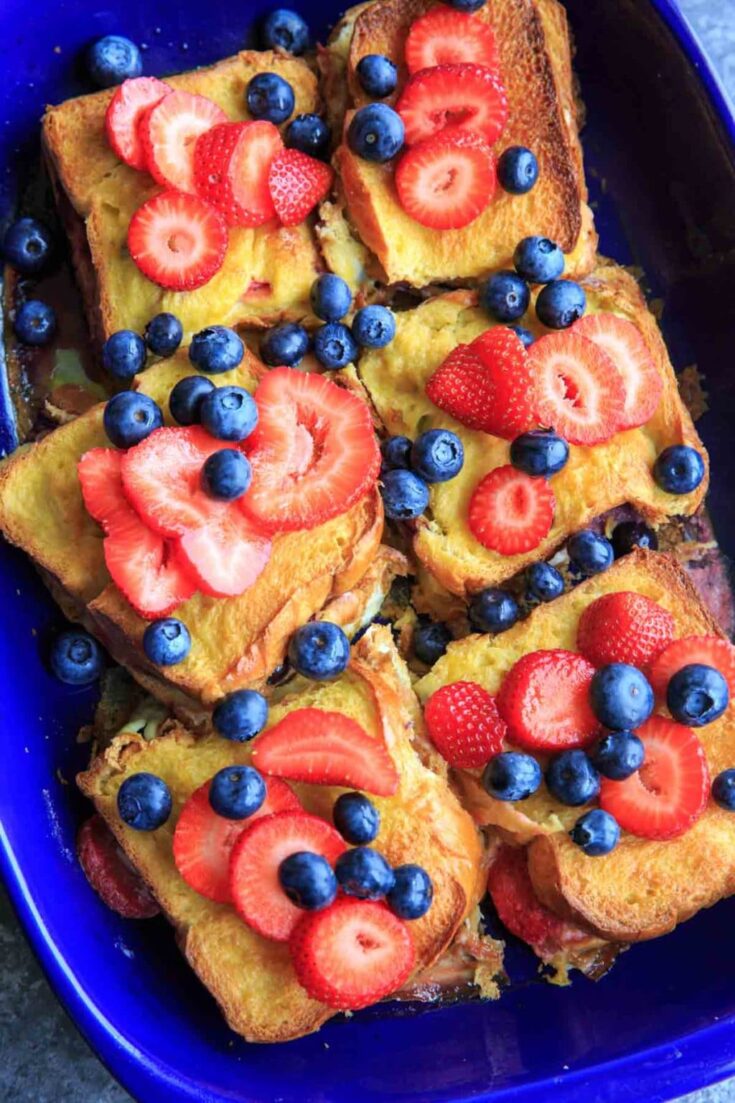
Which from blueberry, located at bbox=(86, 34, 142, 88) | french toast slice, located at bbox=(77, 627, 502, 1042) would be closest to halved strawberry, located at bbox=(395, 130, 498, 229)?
blueberry, located at bbox=(86, 34, 142, 88)

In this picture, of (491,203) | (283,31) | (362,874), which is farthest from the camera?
(283,31)

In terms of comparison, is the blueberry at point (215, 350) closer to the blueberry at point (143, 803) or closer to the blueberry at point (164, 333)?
the blueberry at point (164, 333)

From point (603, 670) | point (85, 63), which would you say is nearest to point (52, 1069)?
point (603, 670)

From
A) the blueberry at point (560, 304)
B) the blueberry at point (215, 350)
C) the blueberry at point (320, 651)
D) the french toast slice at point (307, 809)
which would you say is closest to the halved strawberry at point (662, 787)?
the french toast slice at point (307, 809)

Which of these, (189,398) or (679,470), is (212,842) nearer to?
(189,398)

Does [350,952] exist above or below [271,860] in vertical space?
below

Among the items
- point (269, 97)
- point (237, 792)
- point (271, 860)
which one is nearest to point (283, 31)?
point (269, 97)
